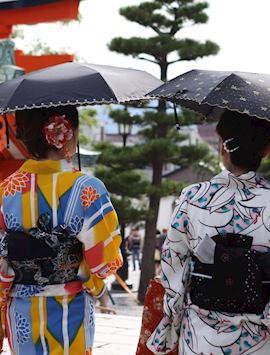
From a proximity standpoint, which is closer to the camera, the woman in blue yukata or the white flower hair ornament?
the woman in blue yukata

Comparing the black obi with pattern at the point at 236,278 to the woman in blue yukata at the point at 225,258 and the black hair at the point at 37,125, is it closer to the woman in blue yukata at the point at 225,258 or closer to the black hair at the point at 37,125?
the woman in blue yukata at the point at 225,258

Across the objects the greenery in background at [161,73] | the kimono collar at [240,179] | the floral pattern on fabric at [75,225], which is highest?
the kimono collar at [240,179]

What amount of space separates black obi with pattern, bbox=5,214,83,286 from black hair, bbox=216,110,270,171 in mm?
728

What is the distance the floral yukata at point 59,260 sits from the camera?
2850 mm

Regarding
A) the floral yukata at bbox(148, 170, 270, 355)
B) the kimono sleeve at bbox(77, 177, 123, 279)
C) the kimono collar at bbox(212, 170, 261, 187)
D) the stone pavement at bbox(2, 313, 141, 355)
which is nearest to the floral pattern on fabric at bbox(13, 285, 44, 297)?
the kimono sleeve at bbox(77, 177, 123, 279)

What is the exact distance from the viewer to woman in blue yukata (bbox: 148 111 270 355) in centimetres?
250

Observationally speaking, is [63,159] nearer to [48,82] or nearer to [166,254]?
[48,82]

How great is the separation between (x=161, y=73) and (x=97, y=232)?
48.6ft

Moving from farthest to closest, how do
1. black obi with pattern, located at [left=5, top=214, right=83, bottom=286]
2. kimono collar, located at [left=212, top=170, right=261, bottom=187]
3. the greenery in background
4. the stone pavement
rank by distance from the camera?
the greenery in background, the stone pavement, black obi with pattern, located at [left=5, top=214, right=83, bottom=286], kimono collar, located at [left=212, top=170, right=261, bottom=187]

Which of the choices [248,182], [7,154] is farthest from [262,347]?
[7,154]

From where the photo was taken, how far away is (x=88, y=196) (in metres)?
2.87

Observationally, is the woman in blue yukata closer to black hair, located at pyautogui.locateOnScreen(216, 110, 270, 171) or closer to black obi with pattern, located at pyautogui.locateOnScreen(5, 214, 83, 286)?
black hair, located at pyautogui.locateOnScreen(216, 110, 270, 171)

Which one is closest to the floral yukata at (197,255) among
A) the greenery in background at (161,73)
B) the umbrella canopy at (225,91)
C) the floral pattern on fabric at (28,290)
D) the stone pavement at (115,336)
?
the umbrella canopy at (225,91)

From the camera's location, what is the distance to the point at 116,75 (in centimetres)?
331
